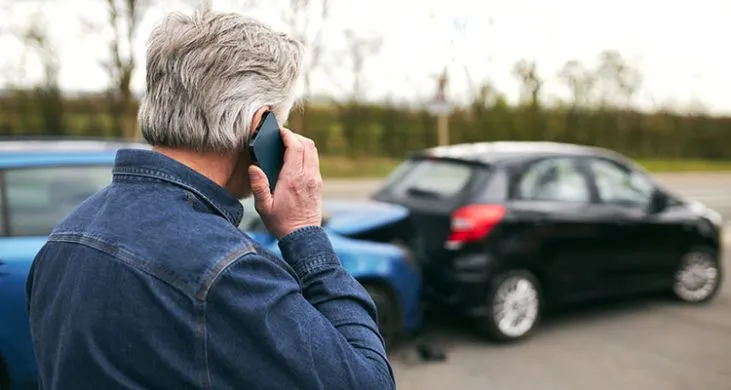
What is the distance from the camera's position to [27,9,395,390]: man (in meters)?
1.11

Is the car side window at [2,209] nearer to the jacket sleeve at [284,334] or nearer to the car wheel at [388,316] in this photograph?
the car wheel at [388,316]

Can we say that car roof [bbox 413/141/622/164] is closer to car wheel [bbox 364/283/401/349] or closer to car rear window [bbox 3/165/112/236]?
car wheel [bbox 364/283/401/349]

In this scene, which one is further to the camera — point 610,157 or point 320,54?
point 320,54

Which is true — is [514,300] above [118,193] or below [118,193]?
below

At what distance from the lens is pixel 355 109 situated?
2595 centimetres

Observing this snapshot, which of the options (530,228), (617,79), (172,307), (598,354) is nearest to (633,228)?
(530,228)

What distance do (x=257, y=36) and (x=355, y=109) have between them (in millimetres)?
24817

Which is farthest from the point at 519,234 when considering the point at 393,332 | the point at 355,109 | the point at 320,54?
the point at 355,109

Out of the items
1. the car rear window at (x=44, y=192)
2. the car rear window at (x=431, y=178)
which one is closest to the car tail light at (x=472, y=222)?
the car rear window at (x=431, y=178)

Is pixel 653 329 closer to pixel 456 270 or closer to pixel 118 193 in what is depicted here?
pixel 456 270

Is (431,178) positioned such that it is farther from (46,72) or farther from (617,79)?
(617,79)

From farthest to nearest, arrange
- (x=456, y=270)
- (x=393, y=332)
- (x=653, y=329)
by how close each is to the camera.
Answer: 1. (x=653, y=329)
2. (x=456, y=270)
3. (x=393, y=332)

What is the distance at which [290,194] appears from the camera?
4.51 feet

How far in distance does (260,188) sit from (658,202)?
5.91m
